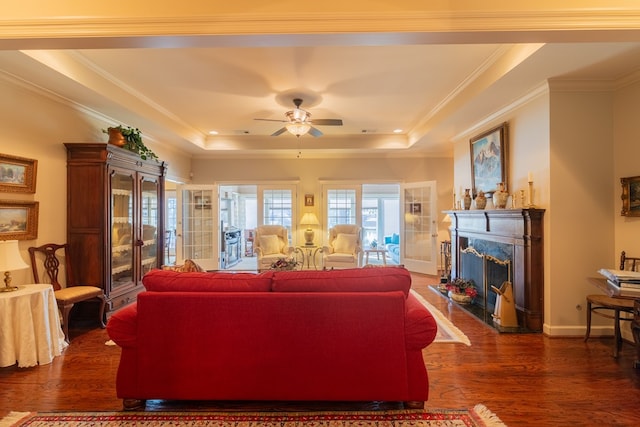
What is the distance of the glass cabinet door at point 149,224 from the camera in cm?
451

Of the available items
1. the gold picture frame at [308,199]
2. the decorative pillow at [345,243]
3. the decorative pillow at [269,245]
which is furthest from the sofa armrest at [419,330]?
the gold picture frame at [308,199]

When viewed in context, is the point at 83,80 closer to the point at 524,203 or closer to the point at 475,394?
the point at 475,394

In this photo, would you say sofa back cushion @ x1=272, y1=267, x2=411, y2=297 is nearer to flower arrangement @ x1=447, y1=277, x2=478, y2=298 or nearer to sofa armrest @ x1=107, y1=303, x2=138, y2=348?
sofa armrest @ x1=107, y1=303, x2=138, y2=348

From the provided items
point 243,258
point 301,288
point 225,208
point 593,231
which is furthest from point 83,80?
point 243,258

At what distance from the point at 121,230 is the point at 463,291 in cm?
481

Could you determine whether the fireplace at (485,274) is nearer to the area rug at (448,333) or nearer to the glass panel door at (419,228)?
the area rug at (448,333)

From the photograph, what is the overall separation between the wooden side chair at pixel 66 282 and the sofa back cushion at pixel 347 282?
2550mm

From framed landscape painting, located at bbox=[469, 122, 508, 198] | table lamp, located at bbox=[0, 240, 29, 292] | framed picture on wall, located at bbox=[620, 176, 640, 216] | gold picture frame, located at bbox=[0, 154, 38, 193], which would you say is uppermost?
framed landscape painting, located at bbox=[469, 122, 508, 198]

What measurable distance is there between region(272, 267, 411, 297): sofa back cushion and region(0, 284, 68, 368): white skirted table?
232 cm

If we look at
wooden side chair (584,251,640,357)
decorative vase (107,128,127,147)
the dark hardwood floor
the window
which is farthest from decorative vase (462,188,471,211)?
decorative vase (107,128,127,147)

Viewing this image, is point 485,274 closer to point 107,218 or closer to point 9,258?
point 107,218

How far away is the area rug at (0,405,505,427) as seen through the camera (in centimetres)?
197

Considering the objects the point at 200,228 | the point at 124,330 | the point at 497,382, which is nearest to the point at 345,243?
the point at 200,228

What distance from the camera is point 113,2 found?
77.8 inches
